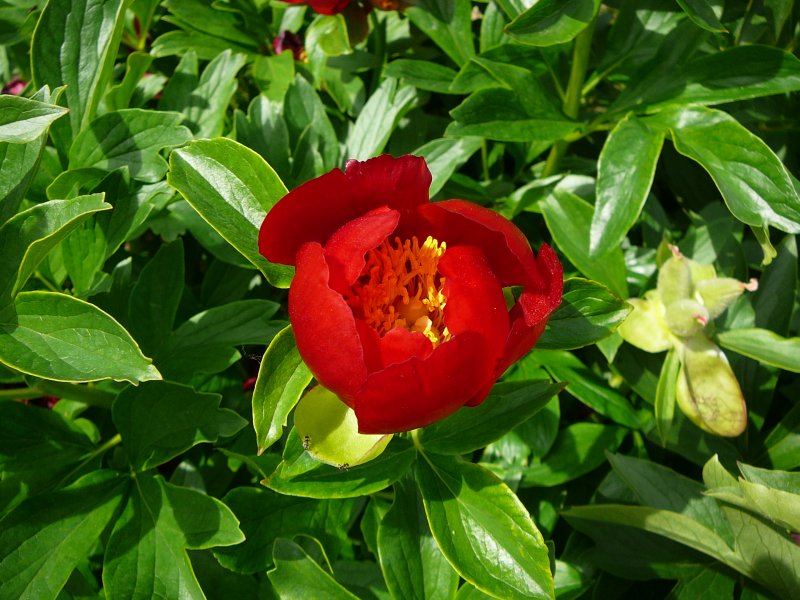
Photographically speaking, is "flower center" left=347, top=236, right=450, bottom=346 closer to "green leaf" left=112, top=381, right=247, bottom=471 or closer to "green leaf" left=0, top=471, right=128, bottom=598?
"green leaf" left=112, top=381, right=247, bottom=471

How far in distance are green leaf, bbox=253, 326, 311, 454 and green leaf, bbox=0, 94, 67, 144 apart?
28 cm

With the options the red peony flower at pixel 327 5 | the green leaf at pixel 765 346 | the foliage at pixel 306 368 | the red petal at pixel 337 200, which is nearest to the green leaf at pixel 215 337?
the foliage at pixel 306 368

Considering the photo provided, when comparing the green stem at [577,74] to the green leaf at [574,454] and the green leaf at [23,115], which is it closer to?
the green leaf at [574,454]

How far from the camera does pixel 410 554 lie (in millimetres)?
833

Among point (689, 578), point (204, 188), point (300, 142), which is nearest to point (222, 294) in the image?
point (300, 142)

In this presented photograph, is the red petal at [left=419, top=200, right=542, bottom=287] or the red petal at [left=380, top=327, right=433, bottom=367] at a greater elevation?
the red petal at [left=419, top=200, right=542, bottom=287]

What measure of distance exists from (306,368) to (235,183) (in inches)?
8.2

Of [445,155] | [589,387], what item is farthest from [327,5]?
[589,387]

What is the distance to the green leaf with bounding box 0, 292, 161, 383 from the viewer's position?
665mm

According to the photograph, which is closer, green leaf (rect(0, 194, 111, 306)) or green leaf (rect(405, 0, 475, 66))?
green leaf (rect(0, 194, 111, 306))

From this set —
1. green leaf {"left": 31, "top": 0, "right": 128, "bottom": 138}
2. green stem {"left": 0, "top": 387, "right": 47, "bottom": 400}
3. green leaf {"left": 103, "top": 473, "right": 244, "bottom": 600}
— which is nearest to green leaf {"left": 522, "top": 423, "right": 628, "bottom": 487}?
green leaf {"left": 103, "top": 473, "right": 244, "bottom": 600}

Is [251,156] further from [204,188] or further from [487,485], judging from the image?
[487,485]

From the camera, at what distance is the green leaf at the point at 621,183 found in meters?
0.93

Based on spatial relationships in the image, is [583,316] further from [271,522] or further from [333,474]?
[271,522]
